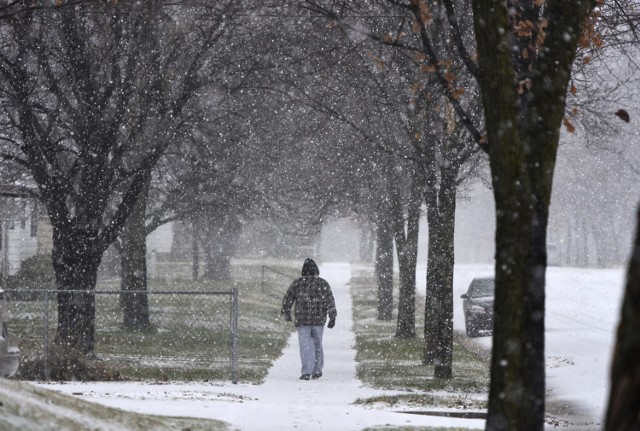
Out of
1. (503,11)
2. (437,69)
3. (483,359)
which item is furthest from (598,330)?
(503,11)

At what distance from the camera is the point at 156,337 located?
23.9 m

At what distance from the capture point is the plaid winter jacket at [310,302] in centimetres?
1658

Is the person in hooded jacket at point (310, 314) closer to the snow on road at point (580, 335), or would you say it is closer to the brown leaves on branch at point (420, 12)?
the snow on road at point (580, 335)

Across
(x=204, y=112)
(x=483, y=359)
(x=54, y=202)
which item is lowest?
(x=483, y=359)

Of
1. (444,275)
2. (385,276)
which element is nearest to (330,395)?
(444,275)

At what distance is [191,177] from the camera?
81.3 feet

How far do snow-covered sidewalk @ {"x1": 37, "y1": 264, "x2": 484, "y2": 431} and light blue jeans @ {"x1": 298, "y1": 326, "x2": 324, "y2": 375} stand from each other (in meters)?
0.24

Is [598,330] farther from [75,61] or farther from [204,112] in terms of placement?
[75,61]

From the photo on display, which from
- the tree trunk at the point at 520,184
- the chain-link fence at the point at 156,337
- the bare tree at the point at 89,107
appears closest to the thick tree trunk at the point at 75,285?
the bare tree at the point at 89,107

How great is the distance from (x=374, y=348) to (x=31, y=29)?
9.59 metres

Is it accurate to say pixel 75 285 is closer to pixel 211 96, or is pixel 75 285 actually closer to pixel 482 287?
pixel 211 96

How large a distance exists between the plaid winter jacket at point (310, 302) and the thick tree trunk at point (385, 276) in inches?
649

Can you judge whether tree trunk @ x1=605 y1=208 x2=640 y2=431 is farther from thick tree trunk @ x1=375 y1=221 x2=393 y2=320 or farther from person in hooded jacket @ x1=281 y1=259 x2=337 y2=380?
thick tree trunk @ x1=375 y1=221 x2=393 y2=320

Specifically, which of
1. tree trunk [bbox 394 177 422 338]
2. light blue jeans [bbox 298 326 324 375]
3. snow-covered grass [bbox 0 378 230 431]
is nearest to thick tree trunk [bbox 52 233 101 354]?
light blue jeans [bbox 298 326 324 375]
